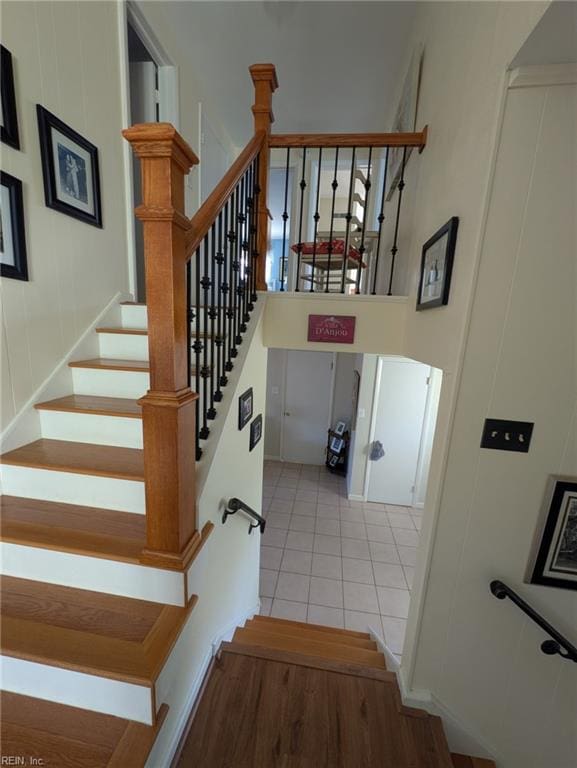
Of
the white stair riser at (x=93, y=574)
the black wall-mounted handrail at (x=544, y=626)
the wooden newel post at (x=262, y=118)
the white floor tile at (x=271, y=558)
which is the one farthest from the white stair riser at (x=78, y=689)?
the white floor tile at (x=271, y=558)

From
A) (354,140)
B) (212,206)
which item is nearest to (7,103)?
(212,206)

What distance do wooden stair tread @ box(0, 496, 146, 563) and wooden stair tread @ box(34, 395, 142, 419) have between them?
0.41 m

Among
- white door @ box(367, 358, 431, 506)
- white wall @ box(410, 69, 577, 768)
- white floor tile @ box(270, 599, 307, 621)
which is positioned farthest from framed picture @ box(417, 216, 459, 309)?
white floor tile @ box(270, 599, 307, 621)

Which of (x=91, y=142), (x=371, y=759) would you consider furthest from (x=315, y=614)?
(x=91, y=142)

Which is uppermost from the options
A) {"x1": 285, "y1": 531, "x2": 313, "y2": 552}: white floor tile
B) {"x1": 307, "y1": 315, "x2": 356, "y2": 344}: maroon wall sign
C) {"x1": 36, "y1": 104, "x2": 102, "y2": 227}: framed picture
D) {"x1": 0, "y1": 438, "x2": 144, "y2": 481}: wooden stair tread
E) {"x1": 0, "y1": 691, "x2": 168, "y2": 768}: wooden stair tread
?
{"x1": 36, "y1": 104, "x2": 102, "y2": 227}: framed picture

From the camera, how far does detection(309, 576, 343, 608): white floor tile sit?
9.66 feet

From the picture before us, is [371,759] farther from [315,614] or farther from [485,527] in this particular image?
[315,614]

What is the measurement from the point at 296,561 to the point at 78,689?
2.66 m

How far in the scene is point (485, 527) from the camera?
1.26m

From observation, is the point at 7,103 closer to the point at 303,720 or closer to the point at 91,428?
the point at 91,428

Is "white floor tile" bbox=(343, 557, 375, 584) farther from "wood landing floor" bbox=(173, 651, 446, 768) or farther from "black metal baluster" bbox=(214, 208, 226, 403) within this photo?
"black metal baluster" bbox=(214, 208, 226, 403)

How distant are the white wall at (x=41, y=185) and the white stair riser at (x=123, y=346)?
0.15 metres

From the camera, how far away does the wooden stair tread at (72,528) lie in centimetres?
118

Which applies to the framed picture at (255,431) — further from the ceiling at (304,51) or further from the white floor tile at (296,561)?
the ceiling at (304,51)
